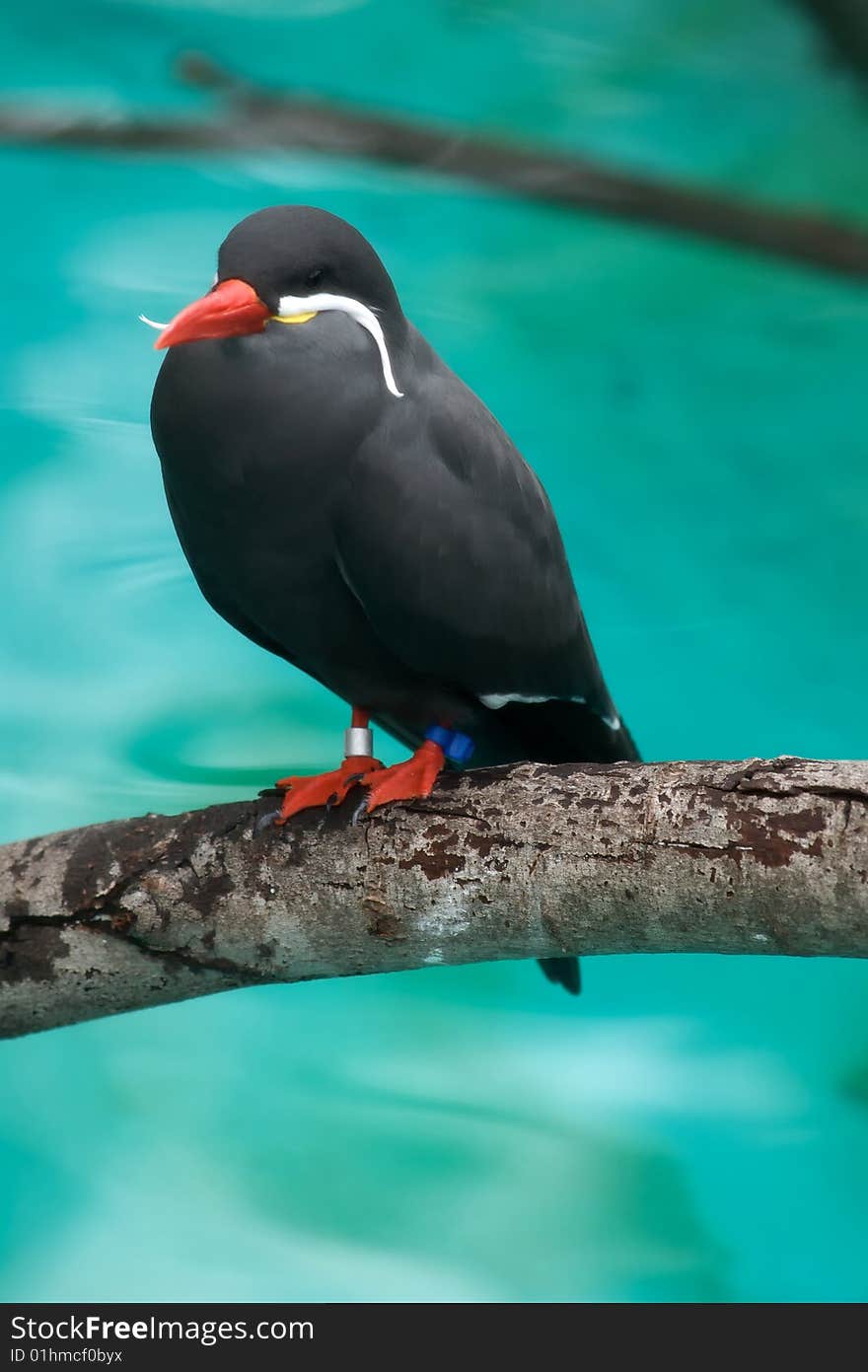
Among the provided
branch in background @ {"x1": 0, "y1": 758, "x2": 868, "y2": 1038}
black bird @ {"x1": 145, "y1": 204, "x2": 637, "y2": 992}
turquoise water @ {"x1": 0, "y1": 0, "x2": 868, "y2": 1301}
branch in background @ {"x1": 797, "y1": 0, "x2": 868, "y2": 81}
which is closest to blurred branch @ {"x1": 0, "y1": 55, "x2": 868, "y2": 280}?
turquoise water @ {"x1": 0, "y1": 0, "x2": 868, "y2": 1301}

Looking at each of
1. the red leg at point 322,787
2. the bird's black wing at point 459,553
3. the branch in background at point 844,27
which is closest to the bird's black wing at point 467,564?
the bird's black wing at point 459,553

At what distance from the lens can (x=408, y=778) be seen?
4.47 feet

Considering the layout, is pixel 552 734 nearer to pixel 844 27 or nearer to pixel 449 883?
pixel 449 883

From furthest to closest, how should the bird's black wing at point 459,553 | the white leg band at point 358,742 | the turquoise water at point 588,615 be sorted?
the turquoise water at point 588,615 → the white leg band at point 358,742 → the bird's black wing at point 459,553

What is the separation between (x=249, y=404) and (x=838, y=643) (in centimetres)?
148

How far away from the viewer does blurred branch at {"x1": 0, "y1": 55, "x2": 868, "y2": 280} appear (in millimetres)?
2379

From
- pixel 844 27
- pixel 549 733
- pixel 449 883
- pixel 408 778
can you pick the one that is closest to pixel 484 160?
pixel 844 27

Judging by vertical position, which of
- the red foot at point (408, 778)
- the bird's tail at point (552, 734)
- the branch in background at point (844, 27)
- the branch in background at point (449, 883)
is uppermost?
the branch in background at point (844, 27)

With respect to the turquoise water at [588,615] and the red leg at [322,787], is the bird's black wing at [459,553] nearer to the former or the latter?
the red leg at [322,787]

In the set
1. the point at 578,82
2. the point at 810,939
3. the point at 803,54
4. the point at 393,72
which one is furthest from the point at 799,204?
the point at 810,939

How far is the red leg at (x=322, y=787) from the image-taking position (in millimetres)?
1364

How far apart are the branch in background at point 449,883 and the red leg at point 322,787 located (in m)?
0.01

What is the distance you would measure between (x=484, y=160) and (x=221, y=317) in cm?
145

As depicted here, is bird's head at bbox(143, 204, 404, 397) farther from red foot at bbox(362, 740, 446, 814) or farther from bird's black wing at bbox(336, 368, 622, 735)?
red foot at bbox(362, 740, 446, 814)
